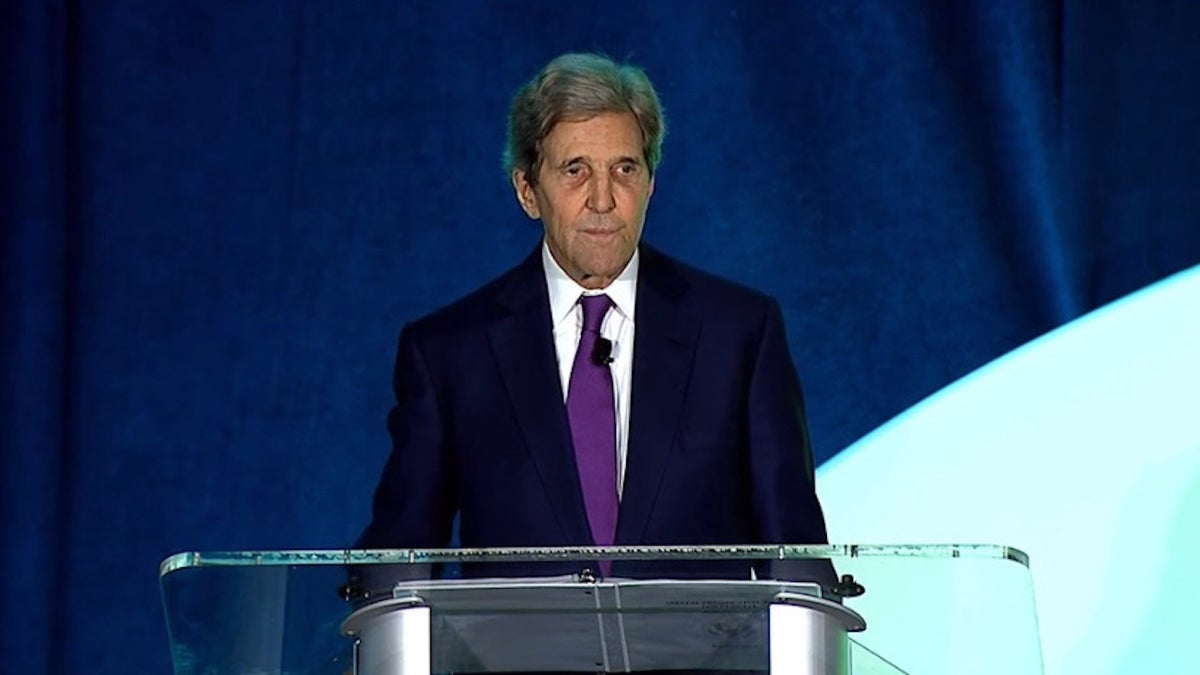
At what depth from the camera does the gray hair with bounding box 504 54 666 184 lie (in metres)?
3.15

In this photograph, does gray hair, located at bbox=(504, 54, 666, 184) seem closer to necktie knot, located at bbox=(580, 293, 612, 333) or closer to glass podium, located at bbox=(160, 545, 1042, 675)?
necktie knot, located at bbox=(580, 293, 612, 333)

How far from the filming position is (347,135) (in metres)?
4.05

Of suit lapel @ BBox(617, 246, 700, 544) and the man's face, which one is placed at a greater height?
the man's face

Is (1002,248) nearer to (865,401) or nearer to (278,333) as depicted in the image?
(865,401)

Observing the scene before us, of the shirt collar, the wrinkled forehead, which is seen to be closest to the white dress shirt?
the shirt collar

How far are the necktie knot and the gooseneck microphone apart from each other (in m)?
0.04

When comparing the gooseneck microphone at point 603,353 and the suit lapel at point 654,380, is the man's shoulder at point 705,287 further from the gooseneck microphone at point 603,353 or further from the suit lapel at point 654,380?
the gooseneck microphone at point 603,353

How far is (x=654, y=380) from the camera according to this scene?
3062 millimetres

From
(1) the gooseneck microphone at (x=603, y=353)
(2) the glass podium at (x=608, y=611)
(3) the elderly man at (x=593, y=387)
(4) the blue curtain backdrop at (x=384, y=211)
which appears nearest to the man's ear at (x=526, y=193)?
(3) the elderly man at (x=593, y=387)

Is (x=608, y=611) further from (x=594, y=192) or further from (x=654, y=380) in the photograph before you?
(x=594, y=192)

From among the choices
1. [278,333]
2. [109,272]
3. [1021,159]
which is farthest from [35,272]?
[1021,159]

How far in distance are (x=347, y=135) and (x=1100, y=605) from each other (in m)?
1.57

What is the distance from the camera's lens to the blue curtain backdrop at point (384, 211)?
3881mm

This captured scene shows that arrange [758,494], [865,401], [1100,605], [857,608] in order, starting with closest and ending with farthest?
1. [857,608]
2. [758,494]
3. [1100,605]
4. [865,401]
